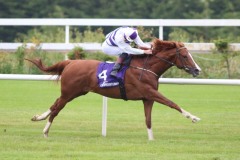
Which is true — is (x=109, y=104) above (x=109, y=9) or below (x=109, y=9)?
above

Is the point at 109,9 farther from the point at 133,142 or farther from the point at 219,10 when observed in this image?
the point at 133,142

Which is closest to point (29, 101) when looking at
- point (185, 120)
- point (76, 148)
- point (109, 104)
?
point (109, 104)

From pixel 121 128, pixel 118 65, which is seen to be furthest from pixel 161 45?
pixel 121 128

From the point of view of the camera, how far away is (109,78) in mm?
12789

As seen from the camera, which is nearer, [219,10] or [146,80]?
[146,80]

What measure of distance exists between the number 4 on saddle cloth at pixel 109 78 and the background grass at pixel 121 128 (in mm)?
Answer: 725

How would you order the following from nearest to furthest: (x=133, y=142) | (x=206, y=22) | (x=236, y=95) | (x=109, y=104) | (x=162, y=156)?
(x=162, y=156) → (x=133, y=142) → (x=109, y=104) → (x=236, y=95) → (x=206, y=22)

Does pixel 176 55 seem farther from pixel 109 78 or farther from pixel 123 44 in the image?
pixel 109 78

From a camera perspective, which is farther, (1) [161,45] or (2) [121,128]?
(2) [121,128]

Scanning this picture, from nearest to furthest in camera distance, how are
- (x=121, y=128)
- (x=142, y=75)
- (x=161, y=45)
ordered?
1. (x=142, y=75)
2. (x=161, y=45)
3. (x=121, y=128)

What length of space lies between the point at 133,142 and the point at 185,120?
3861mm

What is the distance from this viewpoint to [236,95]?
2003 centimetres

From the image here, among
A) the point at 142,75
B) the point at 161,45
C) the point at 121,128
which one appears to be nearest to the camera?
the point at 142,75

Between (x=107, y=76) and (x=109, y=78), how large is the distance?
42mm
